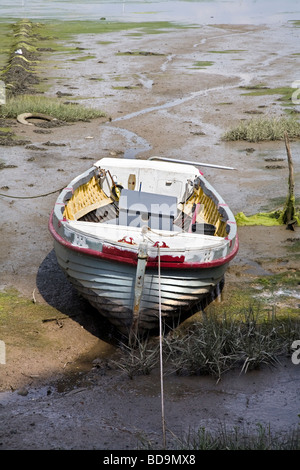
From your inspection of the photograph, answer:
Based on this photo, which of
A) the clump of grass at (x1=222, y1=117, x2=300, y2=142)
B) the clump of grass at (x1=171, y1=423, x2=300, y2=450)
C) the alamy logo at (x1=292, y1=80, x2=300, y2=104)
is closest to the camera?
the clump of grass at (x1=171, y1=423, x2=300, y2=450)

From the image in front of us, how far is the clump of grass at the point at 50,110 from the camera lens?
21625 millimetres

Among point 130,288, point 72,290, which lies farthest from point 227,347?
point 72,290

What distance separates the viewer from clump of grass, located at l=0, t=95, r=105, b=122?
21.6 m

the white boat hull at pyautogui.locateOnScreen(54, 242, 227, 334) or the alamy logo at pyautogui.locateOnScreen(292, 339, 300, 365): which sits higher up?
the white boat hull at pyautogui.locateOnScreen(54, 242, 227, 334)

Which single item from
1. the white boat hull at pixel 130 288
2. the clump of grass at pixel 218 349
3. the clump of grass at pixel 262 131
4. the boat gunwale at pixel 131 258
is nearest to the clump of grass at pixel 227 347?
the clump of grass at pixel 218 349

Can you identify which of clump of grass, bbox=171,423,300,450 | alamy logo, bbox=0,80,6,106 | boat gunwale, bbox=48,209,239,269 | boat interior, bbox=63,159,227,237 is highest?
boat gunwale, bbox=48,209,239,269

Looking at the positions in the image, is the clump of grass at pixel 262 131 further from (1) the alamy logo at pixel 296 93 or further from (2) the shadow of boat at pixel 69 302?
(2) the shadow of boat at pixel 69 302

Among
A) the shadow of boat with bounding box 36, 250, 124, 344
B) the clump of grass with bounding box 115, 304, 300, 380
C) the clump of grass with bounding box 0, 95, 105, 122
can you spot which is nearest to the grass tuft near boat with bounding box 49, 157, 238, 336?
the clump of grass with bounding box 115, 304, 300, 380

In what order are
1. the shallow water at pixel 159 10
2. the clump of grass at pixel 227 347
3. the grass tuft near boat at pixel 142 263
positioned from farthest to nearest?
the shallow water at pixel 159 10 → the grass tuft near boat at pixel 142 263 → the clump of grass at pixel 227 347

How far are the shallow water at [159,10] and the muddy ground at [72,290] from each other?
28.0 meters

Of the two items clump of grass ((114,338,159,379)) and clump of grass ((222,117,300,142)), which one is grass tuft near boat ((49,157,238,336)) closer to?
clump of grass ((114,338,159,379))

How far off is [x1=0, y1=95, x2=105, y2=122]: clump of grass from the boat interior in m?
9.99

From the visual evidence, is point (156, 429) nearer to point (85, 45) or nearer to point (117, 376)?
point (117, 376)
